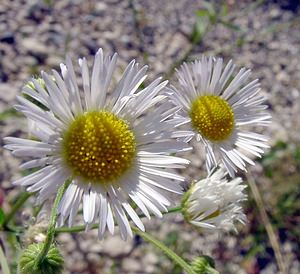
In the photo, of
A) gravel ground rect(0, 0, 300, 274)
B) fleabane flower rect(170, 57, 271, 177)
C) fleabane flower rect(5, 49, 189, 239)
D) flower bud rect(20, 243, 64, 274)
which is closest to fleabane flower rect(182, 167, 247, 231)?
fleabane flower rect(170, 57, 271, 177)

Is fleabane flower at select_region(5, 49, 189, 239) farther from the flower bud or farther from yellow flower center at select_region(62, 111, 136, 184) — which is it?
the flower bud

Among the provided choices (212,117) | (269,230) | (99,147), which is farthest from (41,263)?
(269,230)

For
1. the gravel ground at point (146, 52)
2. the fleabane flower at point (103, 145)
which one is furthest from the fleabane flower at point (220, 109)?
the gravel ground at point (146, 52)

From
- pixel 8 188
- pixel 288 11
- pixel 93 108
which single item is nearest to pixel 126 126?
pixel 93 108

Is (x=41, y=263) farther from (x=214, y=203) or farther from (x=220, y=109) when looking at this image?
(x=220, y=109)

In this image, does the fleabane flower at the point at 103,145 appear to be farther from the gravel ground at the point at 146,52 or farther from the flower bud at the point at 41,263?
the gravel ground at the point at 146,52

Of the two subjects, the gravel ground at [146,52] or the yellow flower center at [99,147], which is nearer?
the yellow flower center at [99,147]
